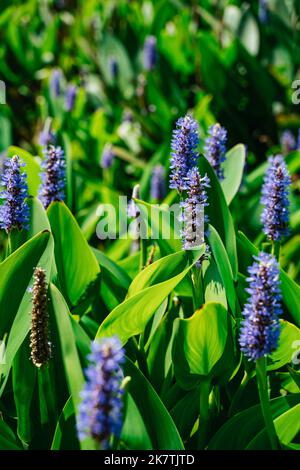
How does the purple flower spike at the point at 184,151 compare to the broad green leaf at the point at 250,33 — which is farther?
the broad green leaf at the point at 250,33

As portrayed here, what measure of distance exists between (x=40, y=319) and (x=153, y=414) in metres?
0.37

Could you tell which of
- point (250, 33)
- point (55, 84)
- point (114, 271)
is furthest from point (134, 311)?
point (250, 33)

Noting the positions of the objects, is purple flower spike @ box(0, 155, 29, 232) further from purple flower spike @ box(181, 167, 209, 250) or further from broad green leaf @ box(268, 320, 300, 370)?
broad green leaf @ box(268, 320, 300, 370)

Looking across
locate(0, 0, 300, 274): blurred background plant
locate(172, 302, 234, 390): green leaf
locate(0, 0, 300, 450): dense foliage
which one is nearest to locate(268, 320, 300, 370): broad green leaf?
locate(0, 0, 300, 450): dense foliage

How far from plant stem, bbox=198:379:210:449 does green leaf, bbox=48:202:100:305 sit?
518 mm

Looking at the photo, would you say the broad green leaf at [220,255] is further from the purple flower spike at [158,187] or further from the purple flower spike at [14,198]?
the purple flower spike at [158,187]

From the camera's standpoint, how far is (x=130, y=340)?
1.99 meters

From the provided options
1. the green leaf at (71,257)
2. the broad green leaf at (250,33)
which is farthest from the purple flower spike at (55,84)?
the green leaf at (71,257)

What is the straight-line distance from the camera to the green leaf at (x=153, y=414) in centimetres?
162

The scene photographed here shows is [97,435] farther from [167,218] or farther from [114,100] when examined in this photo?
[114,100]

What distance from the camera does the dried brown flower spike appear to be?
4.92ft

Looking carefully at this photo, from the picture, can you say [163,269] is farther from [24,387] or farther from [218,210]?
[24,387]

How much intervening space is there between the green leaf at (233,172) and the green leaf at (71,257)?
609mm

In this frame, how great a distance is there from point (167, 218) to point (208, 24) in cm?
340
